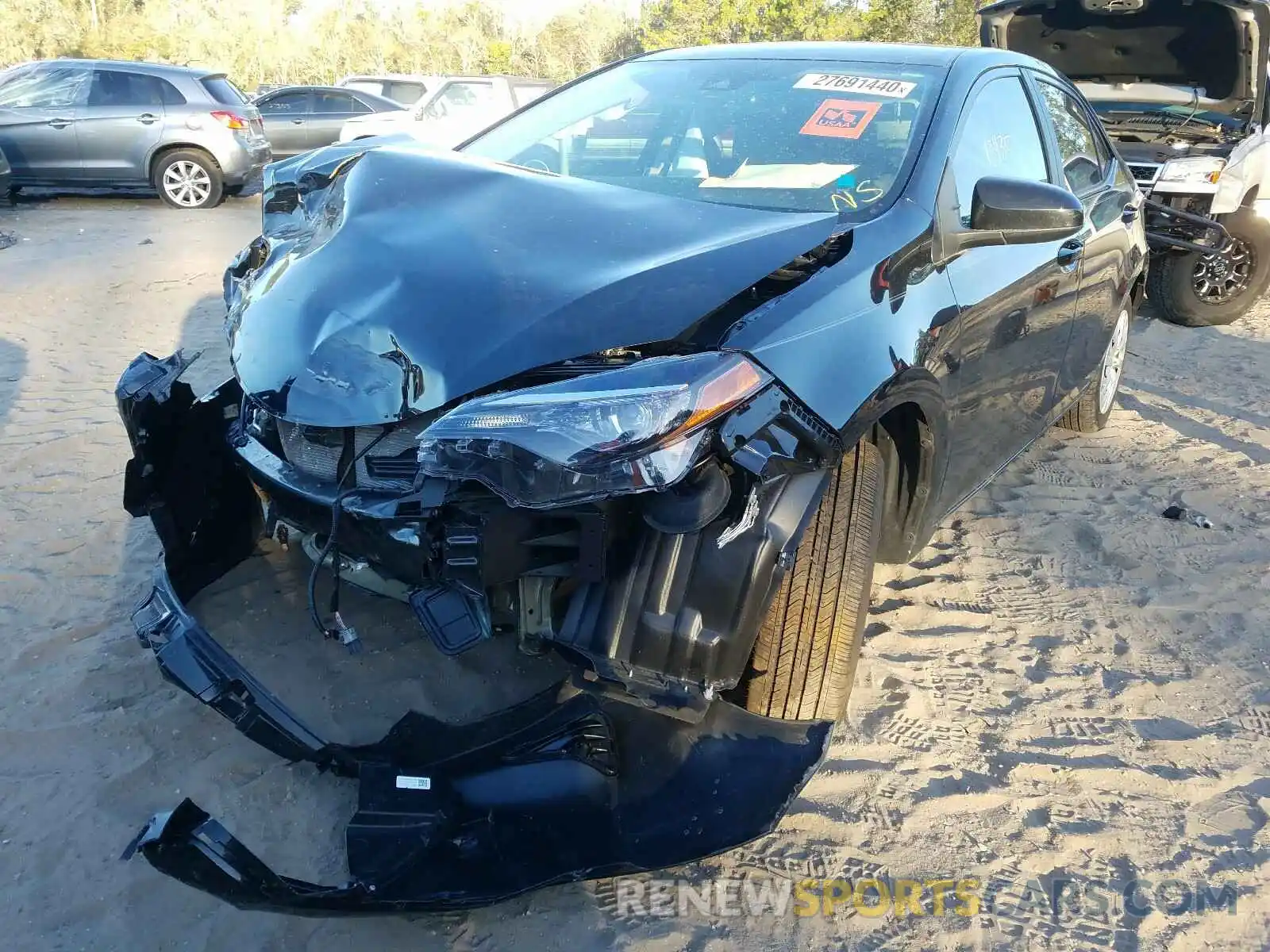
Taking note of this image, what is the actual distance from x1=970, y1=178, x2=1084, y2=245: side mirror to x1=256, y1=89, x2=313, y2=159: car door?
44.4ft

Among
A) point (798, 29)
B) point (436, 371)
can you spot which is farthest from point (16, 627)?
point (798, 29)

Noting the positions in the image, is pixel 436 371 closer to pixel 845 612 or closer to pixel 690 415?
pixel 690 415

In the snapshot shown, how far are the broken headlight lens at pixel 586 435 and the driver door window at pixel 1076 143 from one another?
2607mm

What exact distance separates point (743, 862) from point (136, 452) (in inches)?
74.0

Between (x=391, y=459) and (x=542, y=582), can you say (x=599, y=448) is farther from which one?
(x=391, y=459)

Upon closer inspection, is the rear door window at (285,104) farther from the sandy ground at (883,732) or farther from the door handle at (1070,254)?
the door handle at (1070,254)

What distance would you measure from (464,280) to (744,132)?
4.15 ft

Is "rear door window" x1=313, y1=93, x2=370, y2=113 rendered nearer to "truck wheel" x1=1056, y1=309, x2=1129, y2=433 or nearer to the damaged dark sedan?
"truck wheel" x1=1056, y1=309, x2=1129, y2=433

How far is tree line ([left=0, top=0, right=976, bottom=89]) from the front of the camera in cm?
2278

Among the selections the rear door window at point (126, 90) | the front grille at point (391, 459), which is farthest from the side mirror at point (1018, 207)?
the rear door window at point (126, 90)

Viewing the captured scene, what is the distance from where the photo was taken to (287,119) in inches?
554

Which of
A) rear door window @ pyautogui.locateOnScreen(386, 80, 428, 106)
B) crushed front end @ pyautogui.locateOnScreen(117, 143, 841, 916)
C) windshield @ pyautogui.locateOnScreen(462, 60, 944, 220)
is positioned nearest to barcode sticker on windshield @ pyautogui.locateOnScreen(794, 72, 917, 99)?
windshield @ pyautogui.locateOnScreen(462, 60, 944, 220)

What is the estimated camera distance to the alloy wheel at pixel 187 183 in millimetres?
10914

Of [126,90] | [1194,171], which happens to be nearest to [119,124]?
[126,90]
